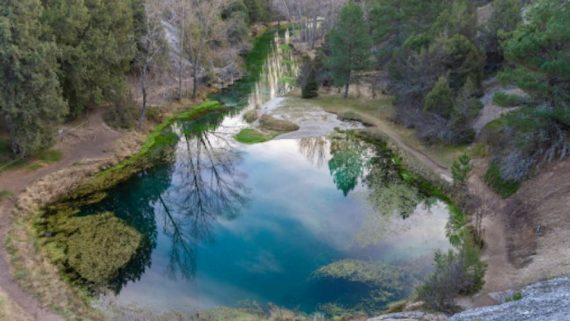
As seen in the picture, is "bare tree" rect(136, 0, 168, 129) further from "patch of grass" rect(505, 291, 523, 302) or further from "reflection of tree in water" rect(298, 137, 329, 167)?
"patch of grass" rect(505, 291, 523, 302)

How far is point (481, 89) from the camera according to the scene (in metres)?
43.9

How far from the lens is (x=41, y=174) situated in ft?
113

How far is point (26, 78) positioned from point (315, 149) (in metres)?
23.2

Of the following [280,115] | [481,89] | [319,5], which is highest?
[319,5]

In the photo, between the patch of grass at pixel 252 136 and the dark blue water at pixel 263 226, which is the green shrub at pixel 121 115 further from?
the patch of grass at pixel 252 136

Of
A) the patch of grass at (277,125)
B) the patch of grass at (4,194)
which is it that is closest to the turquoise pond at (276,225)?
the patch of grass at (277,125)

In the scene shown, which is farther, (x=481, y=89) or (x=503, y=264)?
(x=481, y=89)

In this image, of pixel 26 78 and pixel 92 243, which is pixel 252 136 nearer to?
pixel 26 78

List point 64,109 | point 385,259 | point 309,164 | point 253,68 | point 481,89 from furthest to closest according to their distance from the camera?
point 253,68 < point 481,89 < point 309,164 < point 64,109 < point 385,259

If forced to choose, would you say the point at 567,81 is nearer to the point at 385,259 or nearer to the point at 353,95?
the point at 385,259

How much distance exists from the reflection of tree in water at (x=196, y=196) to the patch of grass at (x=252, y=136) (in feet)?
4.96

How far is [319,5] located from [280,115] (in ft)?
121

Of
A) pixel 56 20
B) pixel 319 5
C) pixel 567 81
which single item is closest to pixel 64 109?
pixel 56 20

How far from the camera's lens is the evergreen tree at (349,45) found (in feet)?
166
